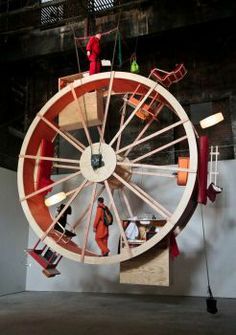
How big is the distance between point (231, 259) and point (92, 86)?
4575 mm

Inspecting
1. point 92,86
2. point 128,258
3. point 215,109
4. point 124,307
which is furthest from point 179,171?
point 215,109

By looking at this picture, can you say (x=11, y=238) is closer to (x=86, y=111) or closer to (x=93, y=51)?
(x=86, y=111)

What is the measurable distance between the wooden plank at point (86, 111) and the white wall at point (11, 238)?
316 cm

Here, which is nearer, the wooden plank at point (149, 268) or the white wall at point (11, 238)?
the wooden plank at point (149, 268)

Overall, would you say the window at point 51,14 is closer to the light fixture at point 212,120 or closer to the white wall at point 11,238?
the white wall at point 11,238

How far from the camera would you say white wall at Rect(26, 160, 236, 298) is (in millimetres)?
7742

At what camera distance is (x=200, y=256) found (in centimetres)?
801

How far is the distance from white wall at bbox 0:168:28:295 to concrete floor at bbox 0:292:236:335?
73cm

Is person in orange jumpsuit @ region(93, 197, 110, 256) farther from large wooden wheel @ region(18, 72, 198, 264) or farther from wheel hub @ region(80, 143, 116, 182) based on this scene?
wheel hub @ region(80, 143, 116, 182)

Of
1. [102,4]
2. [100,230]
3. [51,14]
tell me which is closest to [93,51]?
[102,4]

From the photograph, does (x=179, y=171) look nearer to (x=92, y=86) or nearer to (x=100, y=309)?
(x=92, y=86)

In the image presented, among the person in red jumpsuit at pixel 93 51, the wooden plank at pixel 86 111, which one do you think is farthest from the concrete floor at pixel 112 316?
the person in red jumpsuit at pixel 93 51

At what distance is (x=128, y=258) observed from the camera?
5320 mm

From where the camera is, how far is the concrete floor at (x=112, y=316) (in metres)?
4.89
